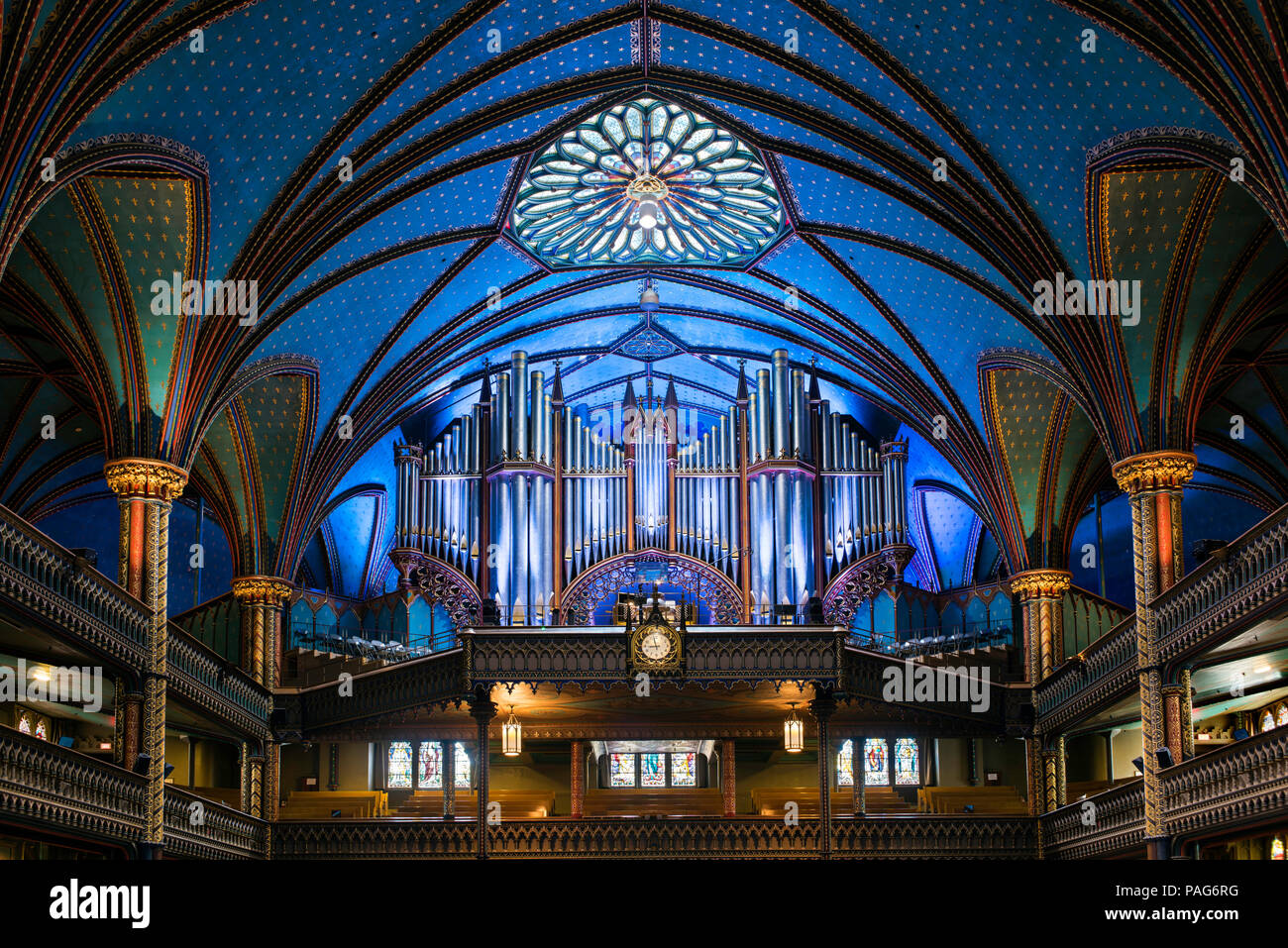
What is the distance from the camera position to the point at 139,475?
24.7 m

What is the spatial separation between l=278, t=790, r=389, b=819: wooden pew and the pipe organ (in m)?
5.01

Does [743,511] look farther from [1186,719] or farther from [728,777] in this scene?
[1186,719]

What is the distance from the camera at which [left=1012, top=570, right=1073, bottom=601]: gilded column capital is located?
31109mm

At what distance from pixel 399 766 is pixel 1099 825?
52.3ft

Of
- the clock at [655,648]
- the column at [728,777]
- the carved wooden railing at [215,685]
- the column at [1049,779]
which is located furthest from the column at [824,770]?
the carved wooden railing at [215,685]

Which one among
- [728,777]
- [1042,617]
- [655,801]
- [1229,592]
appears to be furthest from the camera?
[655,801]

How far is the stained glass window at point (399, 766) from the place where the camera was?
34906 mm

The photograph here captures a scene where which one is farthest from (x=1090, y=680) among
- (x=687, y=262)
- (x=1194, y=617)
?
(x=687, y=262)

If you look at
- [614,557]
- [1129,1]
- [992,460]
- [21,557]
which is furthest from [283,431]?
[1129,1]

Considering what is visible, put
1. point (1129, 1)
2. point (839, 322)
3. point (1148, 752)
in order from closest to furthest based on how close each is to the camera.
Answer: point (1129, 1) < point (1148, 752) < point (839, 322)

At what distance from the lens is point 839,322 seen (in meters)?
33.8

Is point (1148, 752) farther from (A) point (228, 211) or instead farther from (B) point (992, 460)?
(A) point (228, 211)

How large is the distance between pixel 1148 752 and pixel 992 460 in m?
8.98

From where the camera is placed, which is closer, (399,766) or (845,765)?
(845,765)
